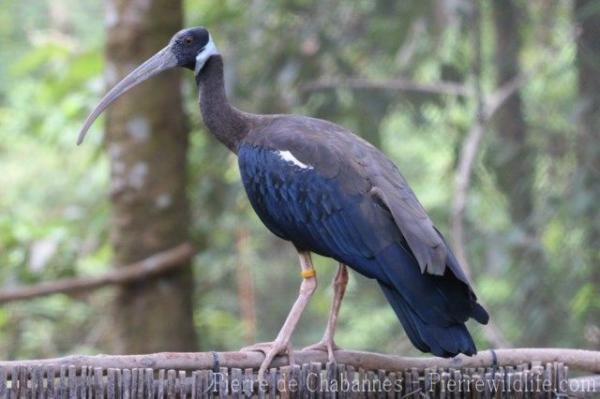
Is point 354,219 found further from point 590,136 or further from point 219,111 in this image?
point 590,136

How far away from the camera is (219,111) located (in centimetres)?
471

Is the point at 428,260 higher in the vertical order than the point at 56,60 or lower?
lower

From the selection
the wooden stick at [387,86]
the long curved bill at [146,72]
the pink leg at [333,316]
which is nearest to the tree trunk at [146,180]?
the long curved bill at [146,72]

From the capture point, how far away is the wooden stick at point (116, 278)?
20.8 ft

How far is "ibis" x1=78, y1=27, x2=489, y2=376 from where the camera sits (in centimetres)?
389

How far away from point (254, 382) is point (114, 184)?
316cm

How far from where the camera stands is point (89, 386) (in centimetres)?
329

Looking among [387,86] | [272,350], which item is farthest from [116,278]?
[387,86]

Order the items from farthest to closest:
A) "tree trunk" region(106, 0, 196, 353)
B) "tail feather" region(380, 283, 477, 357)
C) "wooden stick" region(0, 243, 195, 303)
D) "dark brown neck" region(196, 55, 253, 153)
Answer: "tree trunk" region(106, 0, 196, 353)
"wooden stick" region(0, 243, 195, 303)
"dark brown neck" region(196, 55, 253, 153)
"tail feather" region(380, 283, 477, 357)

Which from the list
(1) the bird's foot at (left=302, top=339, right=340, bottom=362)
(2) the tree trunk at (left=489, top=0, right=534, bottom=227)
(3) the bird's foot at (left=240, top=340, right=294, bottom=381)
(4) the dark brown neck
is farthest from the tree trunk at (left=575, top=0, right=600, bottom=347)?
(3) the bird's foot at (left=240, top=340, right=294, bottom=381)

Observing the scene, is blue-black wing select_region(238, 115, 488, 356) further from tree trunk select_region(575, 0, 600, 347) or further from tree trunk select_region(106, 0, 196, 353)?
tree trunk select_region(575, 0, 600, 347)

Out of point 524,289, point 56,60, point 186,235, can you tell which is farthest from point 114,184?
point 524,289

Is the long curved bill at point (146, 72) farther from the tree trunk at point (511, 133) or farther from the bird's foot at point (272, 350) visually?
the tree trunk at point (511, 133)

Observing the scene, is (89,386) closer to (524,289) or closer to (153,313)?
(153,313)
